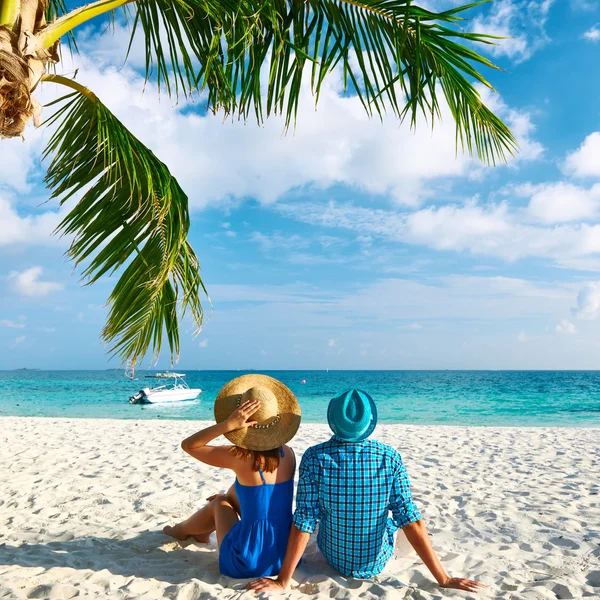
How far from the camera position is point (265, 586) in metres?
2.58

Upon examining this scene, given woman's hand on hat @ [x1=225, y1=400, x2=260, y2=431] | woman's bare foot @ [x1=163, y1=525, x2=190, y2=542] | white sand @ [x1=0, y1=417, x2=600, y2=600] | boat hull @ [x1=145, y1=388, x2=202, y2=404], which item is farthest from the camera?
boat hull @ [x1=145, y1=388, x2=202, y2=404]

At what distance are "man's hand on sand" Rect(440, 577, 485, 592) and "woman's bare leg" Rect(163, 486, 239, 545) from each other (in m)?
1.16

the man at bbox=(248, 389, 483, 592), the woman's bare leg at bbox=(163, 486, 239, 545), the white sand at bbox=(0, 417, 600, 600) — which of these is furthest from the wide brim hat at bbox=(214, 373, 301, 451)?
the white sand at bbox=(0, 417, 600, 600)

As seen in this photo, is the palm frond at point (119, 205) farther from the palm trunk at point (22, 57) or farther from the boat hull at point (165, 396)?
the boat hull at point (165, 396)

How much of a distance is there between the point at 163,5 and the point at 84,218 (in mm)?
1519

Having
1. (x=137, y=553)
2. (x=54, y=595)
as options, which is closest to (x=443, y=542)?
(x=137, y=553)

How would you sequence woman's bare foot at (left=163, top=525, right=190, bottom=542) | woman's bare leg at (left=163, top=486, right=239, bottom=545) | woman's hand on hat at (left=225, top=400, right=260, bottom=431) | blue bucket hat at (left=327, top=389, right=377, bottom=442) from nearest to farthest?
blue bucket hat at (left=327, top=389, right=377, bottom=442) < woman's hand on hat at (left=225, top=400, right=260, bottom=431) < woman's bare leg at (left=163, top=486, right=239, bottom=545) < woman's bare foot at (left=163, top=525, right=190, bottom=542)

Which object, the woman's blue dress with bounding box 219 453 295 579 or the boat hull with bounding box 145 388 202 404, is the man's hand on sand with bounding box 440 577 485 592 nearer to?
the woman's blue dress with bounding box 219 453 295 579

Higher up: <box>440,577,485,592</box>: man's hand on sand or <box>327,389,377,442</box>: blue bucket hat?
<box>327,389,377,442</box>: blue bucket hat

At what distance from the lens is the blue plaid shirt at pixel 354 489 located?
8.45 ft

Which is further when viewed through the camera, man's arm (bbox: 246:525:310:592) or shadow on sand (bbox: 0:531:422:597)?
shadow on sand (bbox: 0:531:422:597)

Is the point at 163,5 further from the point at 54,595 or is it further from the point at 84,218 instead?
the point at 54,595

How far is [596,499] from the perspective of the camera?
181 inches

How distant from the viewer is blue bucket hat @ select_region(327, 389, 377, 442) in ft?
8.29
